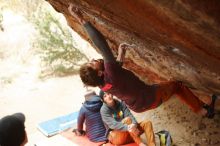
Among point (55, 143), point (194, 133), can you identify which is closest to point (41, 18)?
point (55, 143)

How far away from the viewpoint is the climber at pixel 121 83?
3658 millimetres

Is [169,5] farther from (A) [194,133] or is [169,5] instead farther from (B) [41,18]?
(B) [41,18]

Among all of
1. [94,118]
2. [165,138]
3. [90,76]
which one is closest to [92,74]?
[90,76]

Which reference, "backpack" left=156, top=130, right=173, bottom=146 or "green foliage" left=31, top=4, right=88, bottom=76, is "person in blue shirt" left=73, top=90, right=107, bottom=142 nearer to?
"backpack" left=156, top=130, right=173, bottom=146

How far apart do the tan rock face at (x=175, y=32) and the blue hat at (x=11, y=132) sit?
1.17 metres

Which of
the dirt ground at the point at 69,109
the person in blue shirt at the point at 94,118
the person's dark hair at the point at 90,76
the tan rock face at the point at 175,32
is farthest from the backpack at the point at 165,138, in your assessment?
the person's dark hair at the point at 90,76

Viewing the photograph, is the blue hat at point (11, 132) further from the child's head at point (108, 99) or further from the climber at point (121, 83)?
the child's head at point (108, 99)

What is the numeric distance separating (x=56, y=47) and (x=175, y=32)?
369 inches

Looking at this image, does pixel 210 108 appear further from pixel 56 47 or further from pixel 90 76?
pixel 56 47

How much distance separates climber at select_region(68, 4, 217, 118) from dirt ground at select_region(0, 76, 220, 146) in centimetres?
90

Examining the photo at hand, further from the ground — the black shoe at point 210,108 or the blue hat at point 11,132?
the blue hat at point 11,132

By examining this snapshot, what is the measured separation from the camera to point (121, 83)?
383cm

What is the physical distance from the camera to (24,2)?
52.0ft

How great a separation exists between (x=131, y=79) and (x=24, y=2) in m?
13.1
